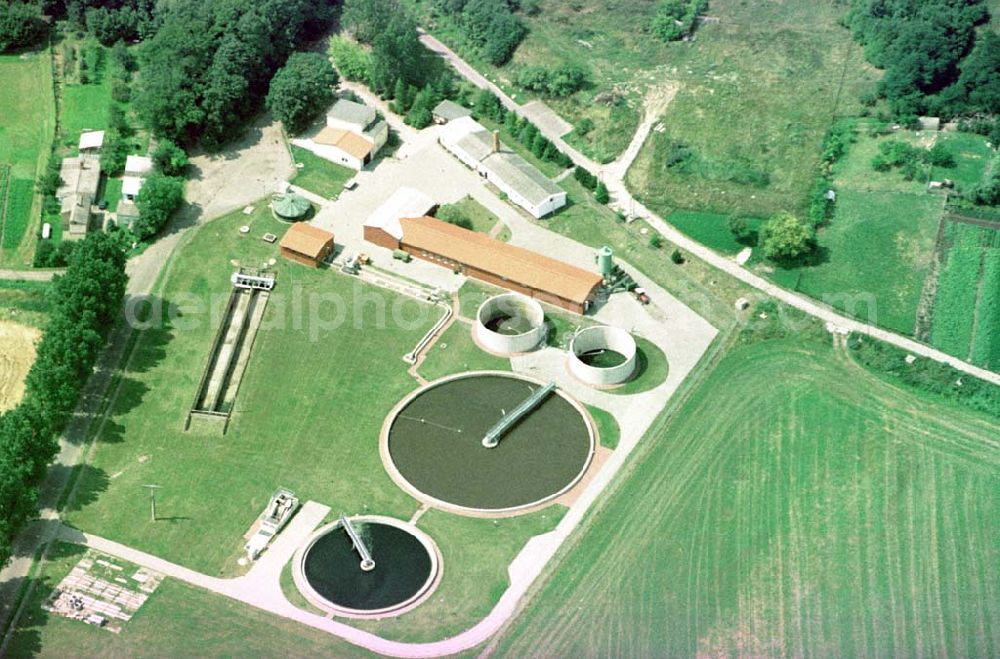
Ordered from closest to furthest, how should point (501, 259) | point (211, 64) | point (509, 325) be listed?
point (509, 325), point (501, 259), point (211, 64)

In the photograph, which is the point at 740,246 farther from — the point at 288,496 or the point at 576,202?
the point at 288,496

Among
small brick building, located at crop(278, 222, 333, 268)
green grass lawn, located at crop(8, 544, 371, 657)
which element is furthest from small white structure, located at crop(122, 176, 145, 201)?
green grass lawn, located at crop(8, 544, 371, 657)

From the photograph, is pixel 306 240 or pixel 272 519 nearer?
pixel 272 519

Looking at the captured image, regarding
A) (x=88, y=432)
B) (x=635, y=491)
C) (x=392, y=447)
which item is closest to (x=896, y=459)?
(x=635, y=491)

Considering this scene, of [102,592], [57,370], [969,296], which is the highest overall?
[969,296]

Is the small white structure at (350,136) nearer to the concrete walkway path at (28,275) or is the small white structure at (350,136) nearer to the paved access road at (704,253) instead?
the paved access road at (704,253)

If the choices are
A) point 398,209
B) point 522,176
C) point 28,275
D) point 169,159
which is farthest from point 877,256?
point 28,275

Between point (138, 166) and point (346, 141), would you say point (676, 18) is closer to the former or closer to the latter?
point (346, 141)
